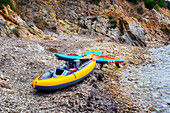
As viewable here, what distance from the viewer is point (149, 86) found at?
798cm

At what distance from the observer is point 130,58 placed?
13.8 metres

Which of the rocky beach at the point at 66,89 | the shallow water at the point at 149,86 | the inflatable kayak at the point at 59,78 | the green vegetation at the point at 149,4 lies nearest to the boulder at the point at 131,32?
the rocky beach at the point at 66,89

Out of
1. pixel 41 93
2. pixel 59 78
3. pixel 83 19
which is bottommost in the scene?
pixel 41 93

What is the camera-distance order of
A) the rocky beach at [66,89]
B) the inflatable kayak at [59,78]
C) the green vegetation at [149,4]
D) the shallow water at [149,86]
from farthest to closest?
the green vegetation at [149,4]
the shallow water at [149,86]
the inflatable kayak at [59,78]
the rocky beach at [66,89]

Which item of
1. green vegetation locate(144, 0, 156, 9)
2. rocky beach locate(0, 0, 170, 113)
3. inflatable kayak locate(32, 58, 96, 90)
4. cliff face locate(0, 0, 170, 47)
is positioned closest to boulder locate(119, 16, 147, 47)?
cliff face locate(0, 0, 170, 47)

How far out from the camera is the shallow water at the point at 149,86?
6105mm

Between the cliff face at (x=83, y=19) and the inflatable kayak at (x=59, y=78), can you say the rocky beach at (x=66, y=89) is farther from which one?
the inflatable kayak at (x=59, y=78)

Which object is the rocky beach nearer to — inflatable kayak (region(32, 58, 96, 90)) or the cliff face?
the cliff face

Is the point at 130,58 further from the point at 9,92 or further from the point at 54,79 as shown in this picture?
the point at 9,92

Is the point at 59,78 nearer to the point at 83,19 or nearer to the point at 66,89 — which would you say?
the point at 66,89

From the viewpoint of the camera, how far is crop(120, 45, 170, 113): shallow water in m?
6.11

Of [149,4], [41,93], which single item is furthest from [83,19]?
[149,4]

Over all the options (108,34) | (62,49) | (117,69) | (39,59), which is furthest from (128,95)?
(108,34)

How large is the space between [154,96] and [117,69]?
14.3 feet
